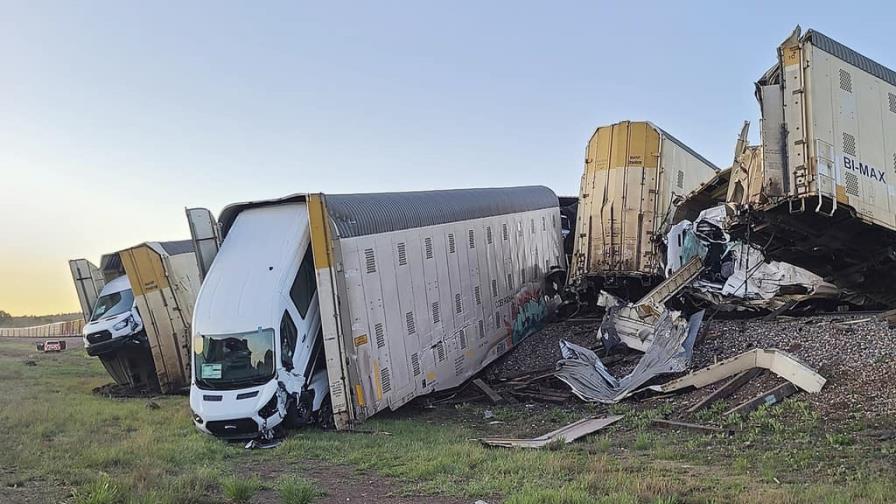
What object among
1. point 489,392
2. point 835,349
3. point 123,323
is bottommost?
point 489,392

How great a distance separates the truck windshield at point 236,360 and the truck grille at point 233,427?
57 centimetres

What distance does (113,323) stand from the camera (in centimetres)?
1895

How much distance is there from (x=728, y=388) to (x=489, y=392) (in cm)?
491

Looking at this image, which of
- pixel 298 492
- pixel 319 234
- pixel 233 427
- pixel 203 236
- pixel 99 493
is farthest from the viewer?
pixel 203 236

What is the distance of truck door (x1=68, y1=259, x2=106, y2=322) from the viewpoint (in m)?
21.0

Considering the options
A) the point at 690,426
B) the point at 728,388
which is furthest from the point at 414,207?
the point at 690,426

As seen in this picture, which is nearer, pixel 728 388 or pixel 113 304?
pixel 728 388

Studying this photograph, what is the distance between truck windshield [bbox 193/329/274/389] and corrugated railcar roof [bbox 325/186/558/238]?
7.22ft

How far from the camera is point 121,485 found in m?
7.36

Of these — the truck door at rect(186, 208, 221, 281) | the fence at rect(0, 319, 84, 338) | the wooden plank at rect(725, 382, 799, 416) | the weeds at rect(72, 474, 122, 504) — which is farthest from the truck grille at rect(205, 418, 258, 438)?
the fence at rect(0, 319, 84, 338)

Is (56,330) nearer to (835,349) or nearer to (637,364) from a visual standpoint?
(637,364)

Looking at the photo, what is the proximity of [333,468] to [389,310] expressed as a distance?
4134 millimetres

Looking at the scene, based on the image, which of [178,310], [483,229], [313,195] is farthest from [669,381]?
[178,310]

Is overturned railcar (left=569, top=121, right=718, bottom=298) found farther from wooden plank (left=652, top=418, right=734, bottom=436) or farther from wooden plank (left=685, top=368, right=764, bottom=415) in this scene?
wooden plank (left=652, top=418, right=734, bottom=436)
